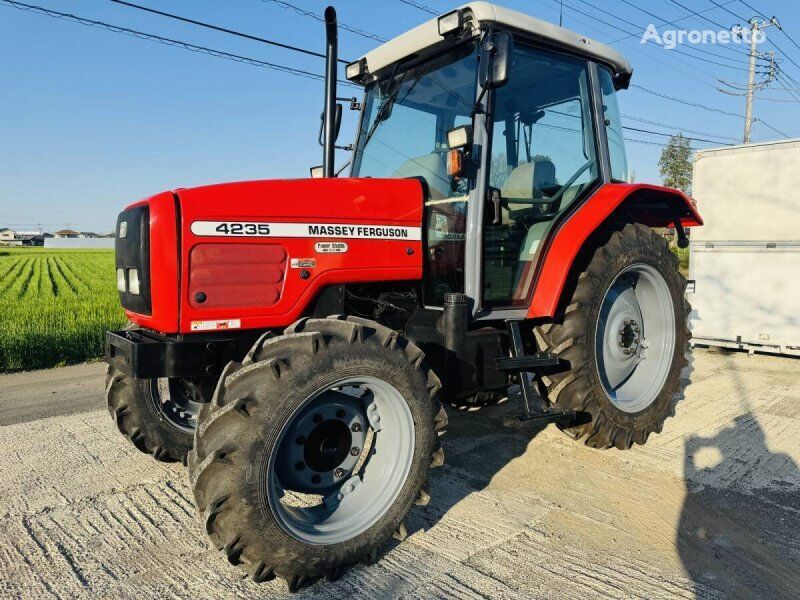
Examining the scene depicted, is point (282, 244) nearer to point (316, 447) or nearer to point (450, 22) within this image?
point (316, 447)

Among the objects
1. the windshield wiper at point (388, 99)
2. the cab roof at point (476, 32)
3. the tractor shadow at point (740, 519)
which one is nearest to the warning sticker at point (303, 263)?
the windshield wiper at point (388, 99)

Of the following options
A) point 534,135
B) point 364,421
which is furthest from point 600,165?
point 364,421

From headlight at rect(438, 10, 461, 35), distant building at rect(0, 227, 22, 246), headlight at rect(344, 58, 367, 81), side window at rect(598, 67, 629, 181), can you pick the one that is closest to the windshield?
headlight at rect(344, 58, 367, 81)

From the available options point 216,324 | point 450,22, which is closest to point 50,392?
point 216,324

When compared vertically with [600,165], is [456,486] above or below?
below

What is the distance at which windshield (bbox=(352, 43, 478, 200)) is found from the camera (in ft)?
10.9

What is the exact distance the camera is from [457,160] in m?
3.04

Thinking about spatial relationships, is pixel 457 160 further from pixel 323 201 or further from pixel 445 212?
pixel 323 201

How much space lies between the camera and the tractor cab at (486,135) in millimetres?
3201

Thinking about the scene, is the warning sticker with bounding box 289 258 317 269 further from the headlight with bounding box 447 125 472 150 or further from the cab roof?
the cab roof

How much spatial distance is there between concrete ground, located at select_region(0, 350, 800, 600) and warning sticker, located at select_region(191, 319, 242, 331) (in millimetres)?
948

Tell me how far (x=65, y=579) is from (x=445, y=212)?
2.41 m

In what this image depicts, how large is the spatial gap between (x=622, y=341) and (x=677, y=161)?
37637 millimetres

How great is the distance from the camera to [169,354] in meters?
2.59
